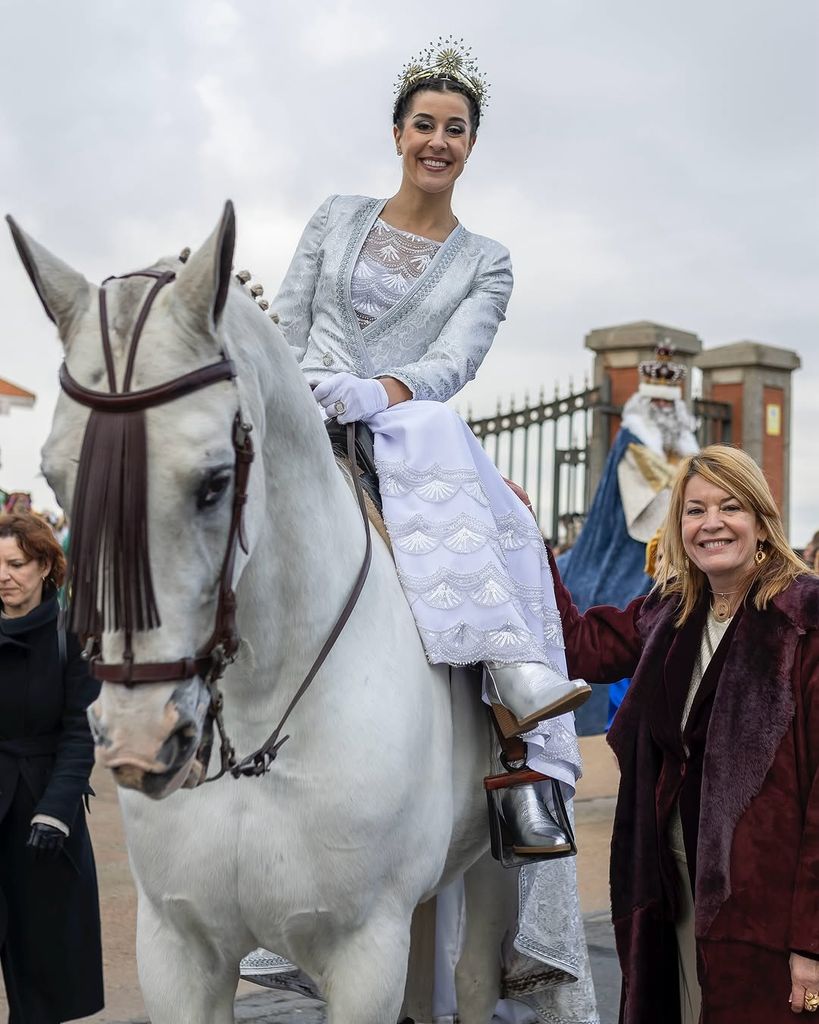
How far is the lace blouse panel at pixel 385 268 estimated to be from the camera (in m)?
3.18

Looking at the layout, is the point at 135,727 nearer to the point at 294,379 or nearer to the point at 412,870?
the point at 294,379

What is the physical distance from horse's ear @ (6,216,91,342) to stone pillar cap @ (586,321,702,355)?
1106 centimetres

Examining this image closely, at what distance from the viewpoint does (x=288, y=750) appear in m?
2.37

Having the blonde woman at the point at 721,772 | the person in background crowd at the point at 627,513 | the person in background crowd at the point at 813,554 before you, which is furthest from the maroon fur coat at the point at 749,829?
the person in background crowd at the point at 627,513

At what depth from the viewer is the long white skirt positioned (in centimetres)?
272

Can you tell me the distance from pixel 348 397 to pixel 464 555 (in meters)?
0.44

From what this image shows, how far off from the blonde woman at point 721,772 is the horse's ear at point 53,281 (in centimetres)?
161

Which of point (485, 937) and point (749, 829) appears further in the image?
point (485, 937)

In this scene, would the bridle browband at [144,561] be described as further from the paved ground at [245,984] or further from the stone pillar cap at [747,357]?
the stone pillar cap at [747,357]

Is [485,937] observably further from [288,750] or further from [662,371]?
[662,371]

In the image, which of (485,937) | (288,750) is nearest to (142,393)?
(288,750)

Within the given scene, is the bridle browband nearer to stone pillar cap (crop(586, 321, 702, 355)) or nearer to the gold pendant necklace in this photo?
the gold pendant necklace

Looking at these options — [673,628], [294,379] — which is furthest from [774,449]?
[294,379]

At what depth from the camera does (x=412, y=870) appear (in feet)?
8.34
